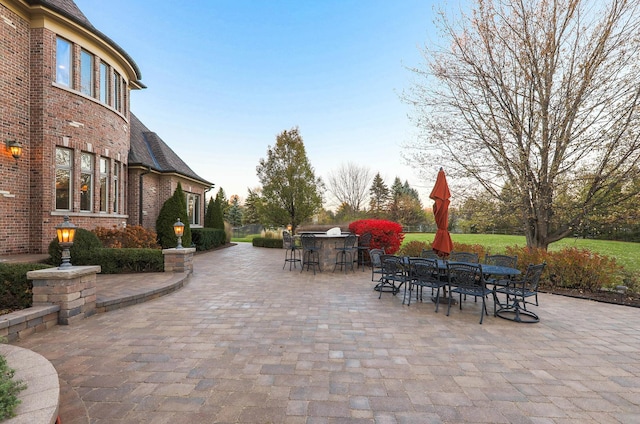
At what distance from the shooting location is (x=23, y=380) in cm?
208

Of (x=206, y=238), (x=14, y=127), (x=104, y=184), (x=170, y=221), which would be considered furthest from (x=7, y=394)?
(x=206, y=238)

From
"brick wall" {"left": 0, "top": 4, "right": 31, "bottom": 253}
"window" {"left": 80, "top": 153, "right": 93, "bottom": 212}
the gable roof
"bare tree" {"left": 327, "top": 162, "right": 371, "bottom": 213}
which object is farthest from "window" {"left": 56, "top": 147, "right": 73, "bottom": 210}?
"bare tree" {"left": 327, "top": 162, "right": 371, "bottom": 213}

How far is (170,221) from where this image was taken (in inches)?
460

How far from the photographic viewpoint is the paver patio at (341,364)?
2223mm

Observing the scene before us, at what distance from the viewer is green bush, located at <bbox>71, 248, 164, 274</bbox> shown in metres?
6.89

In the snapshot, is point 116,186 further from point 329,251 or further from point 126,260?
point 329,251

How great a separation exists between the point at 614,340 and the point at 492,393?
274 centimetres

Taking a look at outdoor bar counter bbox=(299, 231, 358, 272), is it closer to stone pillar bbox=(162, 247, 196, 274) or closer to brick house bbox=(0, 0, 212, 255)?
stone pillar bbox=(162, 247, 196, 274)

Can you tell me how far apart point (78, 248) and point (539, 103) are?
40.5 ft

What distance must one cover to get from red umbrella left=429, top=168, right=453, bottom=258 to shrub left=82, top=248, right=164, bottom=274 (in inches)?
268

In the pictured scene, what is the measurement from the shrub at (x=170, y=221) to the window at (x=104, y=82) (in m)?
4.04

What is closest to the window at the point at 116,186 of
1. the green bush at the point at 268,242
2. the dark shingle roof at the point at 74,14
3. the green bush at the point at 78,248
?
the green bush at the point at 78,248

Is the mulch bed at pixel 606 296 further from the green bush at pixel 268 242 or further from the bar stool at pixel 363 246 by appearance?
the green bush at pixel 268 242

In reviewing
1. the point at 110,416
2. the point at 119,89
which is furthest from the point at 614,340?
the point at 119,89
